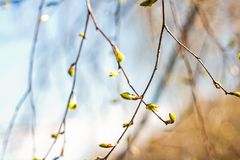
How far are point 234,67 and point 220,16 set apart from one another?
899mm

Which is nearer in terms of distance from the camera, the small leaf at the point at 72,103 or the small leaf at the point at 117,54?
the small leaf at the point at 117,54

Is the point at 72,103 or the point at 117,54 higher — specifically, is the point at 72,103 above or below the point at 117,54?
below

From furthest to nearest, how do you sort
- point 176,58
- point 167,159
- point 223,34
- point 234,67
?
point 167,159 < point 223,34 < point 176,58 < point 234,67

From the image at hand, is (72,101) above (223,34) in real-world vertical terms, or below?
above

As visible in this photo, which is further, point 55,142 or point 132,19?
point 132,19

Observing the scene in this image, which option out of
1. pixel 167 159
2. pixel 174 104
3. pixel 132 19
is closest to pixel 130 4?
pixel 132 19

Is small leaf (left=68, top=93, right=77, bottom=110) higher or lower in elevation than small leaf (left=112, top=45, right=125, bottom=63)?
lower

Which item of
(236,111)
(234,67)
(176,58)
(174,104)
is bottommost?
(236,111)

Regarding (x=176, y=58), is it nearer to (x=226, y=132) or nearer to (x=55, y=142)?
(x=55, y=142)

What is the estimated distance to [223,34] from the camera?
9.24 feet

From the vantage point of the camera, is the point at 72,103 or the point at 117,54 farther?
the point at 72,103

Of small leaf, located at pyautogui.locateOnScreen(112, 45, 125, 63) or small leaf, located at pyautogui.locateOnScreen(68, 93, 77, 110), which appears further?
small leaf, located at pyautogui.locateOnScreen(68, 93, 77, 110)

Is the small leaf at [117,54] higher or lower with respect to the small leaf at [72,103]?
higher

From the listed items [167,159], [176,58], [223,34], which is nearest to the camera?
[176,58]
